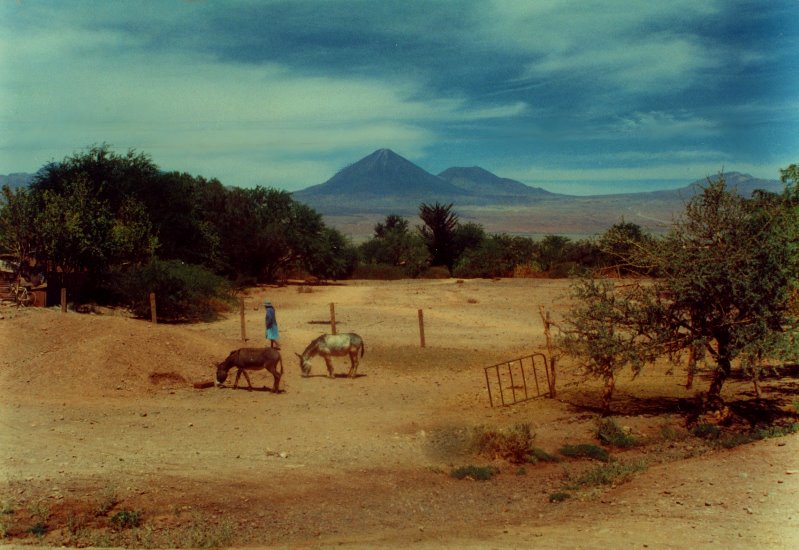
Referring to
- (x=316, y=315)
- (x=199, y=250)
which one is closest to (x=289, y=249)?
(x=199, y=250)

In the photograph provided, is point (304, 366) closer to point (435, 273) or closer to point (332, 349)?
point (332, 349)

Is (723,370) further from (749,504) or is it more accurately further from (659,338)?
(749,504)

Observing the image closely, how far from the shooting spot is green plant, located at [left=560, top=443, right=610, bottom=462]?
13.7 m

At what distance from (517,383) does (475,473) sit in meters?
7.34

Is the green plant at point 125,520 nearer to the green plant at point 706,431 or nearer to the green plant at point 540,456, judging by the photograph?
the green plant at point 540,456

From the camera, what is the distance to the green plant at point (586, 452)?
1366 cm

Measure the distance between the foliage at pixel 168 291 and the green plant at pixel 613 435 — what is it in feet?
70.2

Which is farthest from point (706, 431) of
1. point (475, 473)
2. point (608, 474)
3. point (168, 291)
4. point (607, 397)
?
point (168, 291)

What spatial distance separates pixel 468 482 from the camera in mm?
12281

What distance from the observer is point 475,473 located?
12578mm

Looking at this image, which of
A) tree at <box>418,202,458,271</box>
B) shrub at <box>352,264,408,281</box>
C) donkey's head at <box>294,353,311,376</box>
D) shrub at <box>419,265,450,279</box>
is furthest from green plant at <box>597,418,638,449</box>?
tree at <box>418,202,458,271</box>

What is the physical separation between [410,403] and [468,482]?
206 inches

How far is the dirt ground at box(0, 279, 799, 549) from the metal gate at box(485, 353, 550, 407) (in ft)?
1.35

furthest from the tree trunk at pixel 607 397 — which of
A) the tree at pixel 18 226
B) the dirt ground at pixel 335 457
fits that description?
the tree at pixel 18 226
